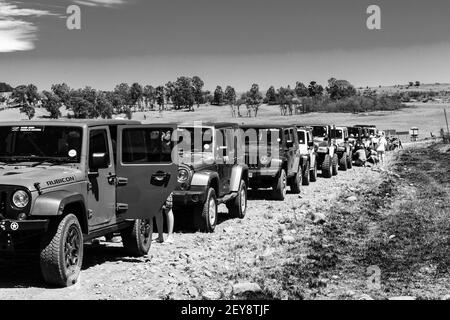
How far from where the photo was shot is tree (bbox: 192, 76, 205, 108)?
176 meters

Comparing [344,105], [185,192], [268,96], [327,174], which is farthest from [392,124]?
[185,192]

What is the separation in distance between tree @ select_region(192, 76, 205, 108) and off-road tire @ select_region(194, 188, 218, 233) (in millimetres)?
164190

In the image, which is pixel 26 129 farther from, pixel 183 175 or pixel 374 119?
pixel 374 119

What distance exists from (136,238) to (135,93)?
158 m

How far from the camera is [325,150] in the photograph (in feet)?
81.6

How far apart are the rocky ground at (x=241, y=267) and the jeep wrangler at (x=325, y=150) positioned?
11349mm

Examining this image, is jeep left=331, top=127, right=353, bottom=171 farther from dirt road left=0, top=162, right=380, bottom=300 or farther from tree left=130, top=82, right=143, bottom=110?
tree left=130, top=82, right=143, bottom=110

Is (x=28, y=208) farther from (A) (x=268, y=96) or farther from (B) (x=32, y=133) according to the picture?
(A) (x=268, y=96)

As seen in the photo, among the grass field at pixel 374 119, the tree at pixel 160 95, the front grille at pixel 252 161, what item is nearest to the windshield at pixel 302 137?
the front grille at pixel 252 161

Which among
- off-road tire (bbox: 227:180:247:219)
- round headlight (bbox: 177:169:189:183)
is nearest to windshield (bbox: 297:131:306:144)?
off-road tire (bbox: 227:180:247:219)

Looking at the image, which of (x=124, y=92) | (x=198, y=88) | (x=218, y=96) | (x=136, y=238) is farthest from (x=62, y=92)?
(x=136, y=238)

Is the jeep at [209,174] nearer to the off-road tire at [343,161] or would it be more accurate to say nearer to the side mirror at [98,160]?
the side mirror at [98,160]

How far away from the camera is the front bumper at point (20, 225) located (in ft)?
21.0

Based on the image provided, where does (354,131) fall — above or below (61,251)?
above
